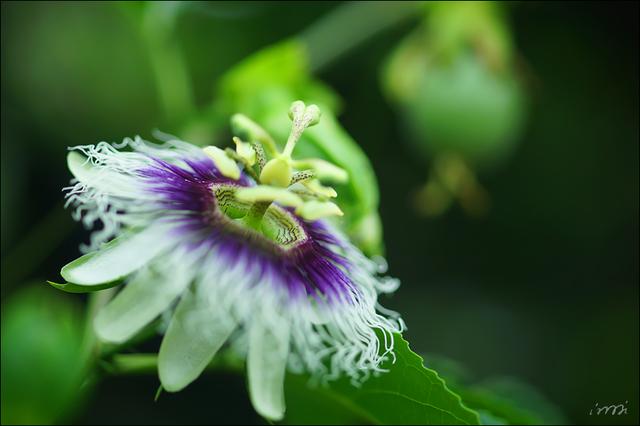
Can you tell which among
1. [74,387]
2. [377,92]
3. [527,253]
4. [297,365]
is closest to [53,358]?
[74,387]

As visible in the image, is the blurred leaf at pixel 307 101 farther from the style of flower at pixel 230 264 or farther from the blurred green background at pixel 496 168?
the blurred green background at pixel 496 168

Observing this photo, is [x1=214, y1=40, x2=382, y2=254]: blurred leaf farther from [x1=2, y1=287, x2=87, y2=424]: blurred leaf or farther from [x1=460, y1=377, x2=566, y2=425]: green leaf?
[x1=2, y1=287, x2=87, y2=424]: blurred leaf

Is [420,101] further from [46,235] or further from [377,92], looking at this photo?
[46,235]

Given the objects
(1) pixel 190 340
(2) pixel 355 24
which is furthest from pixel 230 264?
(2) pixel 355 24

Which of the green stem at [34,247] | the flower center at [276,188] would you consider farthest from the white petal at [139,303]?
the green stem at [34,247]

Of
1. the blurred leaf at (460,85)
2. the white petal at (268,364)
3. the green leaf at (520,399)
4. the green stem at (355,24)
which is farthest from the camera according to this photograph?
the green stem at (355,24)

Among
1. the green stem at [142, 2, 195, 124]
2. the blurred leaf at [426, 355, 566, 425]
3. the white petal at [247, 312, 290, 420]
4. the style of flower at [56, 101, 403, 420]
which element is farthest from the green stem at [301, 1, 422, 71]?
the white petal at [247, 312, 290, 420]

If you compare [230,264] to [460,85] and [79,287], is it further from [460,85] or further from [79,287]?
[460,85]

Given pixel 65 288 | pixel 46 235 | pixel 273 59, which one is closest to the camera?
pixel 65 288
